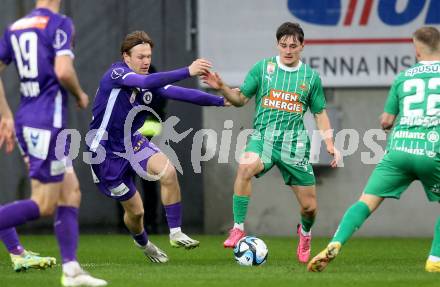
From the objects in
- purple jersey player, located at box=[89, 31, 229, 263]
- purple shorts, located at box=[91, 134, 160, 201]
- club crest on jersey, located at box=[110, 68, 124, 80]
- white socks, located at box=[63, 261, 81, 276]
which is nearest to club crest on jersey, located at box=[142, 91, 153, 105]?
purple jersey player, located at box=[89, 31, 229, 263]

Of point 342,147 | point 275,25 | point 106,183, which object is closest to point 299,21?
point 275,25

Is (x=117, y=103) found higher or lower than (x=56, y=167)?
higher

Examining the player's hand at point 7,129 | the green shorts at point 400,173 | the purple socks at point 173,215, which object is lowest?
the purple socks at point 173,215

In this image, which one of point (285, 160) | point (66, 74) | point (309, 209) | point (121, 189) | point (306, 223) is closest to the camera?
point (66, 74)

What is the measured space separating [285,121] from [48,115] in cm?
327

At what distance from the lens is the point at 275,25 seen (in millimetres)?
14711

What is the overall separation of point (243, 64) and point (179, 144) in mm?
1565

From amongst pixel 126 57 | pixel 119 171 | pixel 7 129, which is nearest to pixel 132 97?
pixel 126 57

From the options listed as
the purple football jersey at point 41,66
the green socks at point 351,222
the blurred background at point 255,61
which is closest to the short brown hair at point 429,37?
the green socks at point 351,222

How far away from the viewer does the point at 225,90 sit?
10.0 metres

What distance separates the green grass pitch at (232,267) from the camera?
27.6 ft

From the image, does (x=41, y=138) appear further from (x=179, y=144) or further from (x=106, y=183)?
(x=179, y=144)

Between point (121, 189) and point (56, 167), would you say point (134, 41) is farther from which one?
point (56, 167)

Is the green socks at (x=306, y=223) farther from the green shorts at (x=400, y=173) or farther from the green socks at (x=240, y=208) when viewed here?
the green shorts at (x=400, y=173)
